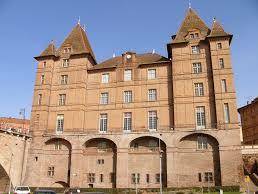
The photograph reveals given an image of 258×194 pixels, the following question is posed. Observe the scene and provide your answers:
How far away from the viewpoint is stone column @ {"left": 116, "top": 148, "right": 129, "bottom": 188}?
145ft

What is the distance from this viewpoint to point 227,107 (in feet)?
144

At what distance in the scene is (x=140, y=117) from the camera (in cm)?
4841

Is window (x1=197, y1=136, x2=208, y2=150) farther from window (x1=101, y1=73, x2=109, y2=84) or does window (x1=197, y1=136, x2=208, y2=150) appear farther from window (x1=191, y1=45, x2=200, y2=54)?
window (x1=101, y1=73, x2=109, y2=84)

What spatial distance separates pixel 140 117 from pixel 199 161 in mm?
11273

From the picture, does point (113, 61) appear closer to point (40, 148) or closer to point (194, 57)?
point (194, 57)

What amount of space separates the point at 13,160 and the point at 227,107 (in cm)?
3285

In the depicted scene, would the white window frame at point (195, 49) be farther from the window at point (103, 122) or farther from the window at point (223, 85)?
the window at point (103, 122)

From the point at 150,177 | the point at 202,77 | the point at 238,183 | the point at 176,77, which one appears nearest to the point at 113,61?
the point at 176,77

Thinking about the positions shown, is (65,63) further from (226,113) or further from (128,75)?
(226,113)

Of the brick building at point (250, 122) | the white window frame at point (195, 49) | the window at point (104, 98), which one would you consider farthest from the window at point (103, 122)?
the brick building at point (250, 122)

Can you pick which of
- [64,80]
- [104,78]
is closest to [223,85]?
[104,78]

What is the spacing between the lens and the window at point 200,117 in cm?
4506

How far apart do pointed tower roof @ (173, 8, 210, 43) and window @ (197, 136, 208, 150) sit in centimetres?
1604

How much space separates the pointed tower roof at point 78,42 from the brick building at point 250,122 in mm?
36645
